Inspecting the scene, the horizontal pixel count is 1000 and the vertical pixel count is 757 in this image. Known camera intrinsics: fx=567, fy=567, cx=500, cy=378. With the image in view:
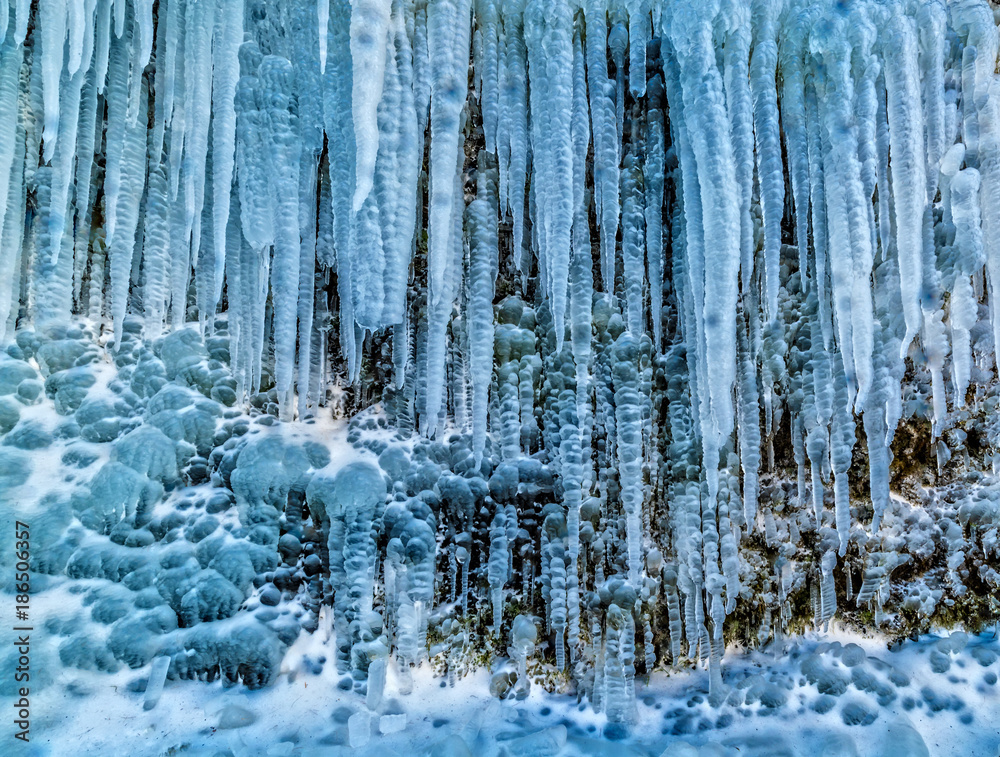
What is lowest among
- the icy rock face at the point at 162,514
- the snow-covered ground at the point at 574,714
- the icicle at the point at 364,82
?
the snow-covered ground at the point at 574,714

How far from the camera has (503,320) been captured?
3.14 m

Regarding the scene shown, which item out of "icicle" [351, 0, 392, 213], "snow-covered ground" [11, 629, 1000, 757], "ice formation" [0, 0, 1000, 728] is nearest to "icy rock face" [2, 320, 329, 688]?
"ice formation" [0, 0, 1000, 728]

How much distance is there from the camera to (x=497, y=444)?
3135 millimetres

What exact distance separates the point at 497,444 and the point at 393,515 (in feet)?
2.21

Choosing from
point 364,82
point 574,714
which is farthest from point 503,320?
point 574,714

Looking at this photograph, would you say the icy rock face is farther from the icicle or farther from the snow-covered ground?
the icicle

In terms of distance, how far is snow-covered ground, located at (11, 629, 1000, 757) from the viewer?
99.4 inches

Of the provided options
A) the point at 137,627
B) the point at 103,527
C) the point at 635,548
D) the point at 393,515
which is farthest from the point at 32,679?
the point at 635,548

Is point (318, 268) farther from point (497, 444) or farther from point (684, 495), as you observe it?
point (684, 495)

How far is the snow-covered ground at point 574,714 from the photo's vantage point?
A: 8.29 ft

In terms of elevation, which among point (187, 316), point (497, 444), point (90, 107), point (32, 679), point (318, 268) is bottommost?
point (32, 679)

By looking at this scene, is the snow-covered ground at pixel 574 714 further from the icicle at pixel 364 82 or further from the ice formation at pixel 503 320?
the icicle at pixel 364 82

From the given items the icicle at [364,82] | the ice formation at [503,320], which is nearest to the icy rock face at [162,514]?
the ice formation at [503,320]

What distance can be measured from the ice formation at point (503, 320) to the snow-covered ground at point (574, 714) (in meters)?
0.13
